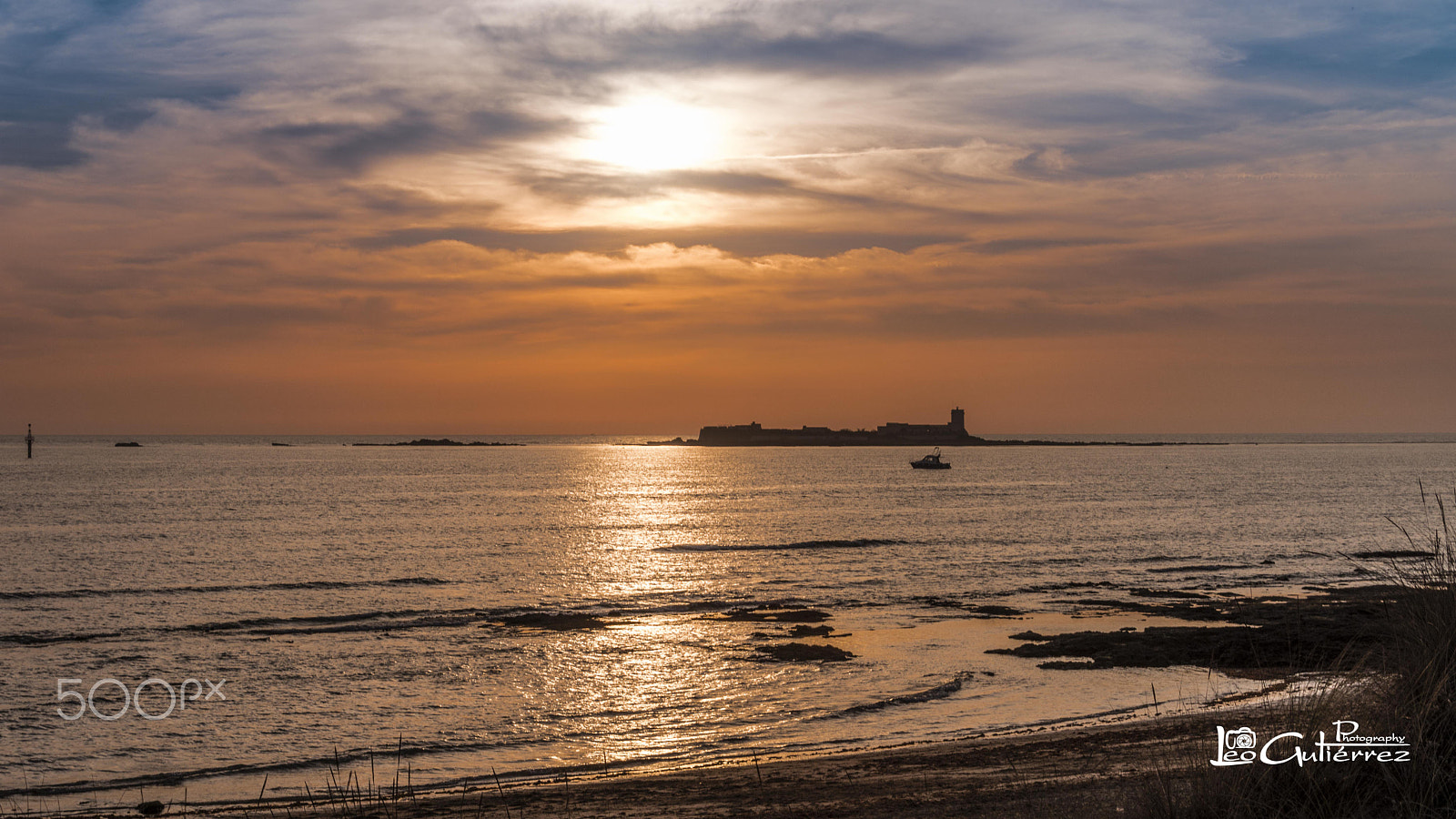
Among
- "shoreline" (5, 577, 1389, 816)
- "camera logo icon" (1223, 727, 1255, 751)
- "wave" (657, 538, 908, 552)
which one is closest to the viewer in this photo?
"camera logo icon" (1223, 727, 1255, 751)

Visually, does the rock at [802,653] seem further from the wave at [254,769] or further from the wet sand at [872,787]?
the wave at [254,769]

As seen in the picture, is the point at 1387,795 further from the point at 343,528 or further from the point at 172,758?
the point at 343,528

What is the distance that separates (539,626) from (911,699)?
13725 millimetres

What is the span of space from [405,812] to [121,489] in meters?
104

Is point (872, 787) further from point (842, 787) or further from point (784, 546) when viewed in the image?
point (784, 546)

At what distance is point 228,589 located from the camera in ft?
124

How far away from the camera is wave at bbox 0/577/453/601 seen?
3566 cm

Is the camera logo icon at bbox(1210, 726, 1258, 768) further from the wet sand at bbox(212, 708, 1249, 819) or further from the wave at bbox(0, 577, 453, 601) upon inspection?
the wave at bbox(0, 577, 453, 601)

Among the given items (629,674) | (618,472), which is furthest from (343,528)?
(618,472)

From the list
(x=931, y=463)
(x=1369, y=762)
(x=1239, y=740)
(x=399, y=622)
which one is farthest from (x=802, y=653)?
(x=931, y=463)

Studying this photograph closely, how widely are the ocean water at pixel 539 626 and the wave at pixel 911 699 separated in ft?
0.22

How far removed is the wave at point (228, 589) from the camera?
35656mm

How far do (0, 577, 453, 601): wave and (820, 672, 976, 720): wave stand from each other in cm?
2436

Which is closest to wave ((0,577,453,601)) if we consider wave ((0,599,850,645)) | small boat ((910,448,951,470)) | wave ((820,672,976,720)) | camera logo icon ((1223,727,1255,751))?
wave ((0,599,850,645))
